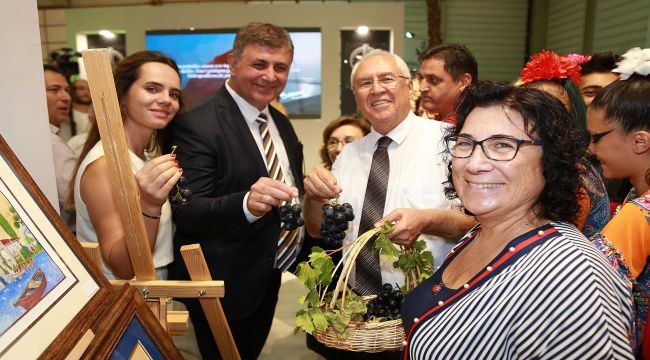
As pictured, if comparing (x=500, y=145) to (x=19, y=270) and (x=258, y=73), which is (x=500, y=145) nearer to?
(x=19, y=270)

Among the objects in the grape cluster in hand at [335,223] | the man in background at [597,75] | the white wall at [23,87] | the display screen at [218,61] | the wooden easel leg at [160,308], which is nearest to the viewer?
the white wall at [23,87]

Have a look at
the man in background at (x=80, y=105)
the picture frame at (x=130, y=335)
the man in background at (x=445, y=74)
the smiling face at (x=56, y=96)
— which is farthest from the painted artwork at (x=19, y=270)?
the man in background at (x=80, y=105)

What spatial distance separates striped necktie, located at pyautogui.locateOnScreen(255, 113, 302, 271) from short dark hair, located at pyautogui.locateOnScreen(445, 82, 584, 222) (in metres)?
1.41

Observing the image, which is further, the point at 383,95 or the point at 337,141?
the point at 337,141

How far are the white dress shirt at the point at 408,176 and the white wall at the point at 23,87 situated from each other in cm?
122

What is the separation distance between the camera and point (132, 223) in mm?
1254

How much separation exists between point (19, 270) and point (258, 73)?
1.63m

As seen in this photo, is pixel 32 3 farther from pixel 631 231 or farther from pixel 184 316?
pixel 631 231

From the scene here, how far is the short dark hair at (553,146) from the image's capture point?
103 centimetres

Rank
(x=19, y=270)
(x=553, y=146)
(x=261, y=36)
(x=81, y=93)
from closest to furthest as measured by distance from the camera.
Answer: (x=19, y=270) < (x=553, y=146) < (x=261, y=36) < (x=81, y=93)

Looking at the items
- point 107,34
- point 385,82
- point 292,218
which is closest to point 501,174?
point 292,218

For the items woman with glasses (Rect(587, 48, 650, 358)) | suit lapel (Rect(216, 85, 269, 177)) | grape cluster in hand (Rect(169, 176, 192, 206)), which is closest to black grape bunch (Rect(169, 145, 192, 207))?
grape cluster in hand (Rect(169, 176, 192, 206))

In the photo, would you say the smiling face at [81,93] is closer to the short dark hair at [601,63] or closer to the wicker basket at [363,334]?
the wicker basket at [363,334]

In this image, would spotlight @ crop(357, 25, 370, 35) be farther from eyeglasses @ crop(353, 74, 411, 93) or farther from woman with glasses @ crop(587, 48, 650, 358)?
woman with glasses @ crop(587, 48, 650, 358)
